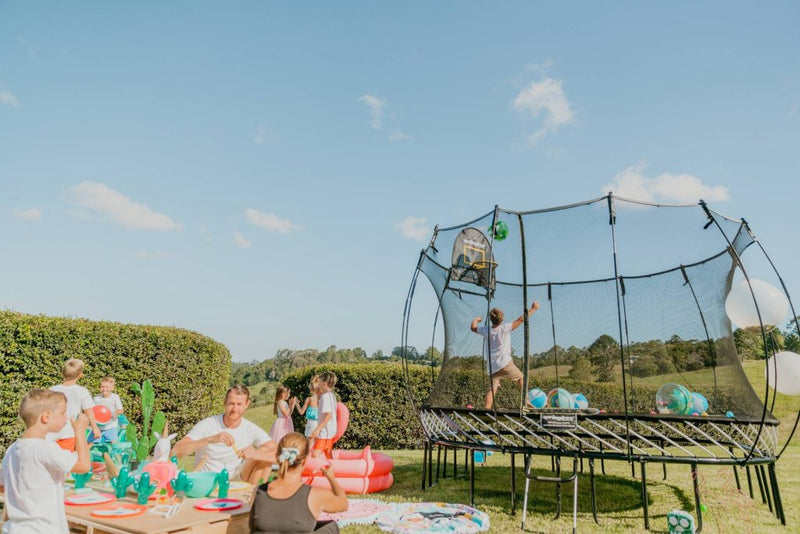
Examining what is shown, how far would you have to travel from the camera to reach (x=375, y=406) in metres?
11.8

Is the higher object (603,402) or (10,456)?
Answer: (603,402)

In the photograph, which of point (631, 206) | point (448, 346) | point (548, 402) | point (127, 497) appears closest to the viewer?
point (127, 497)

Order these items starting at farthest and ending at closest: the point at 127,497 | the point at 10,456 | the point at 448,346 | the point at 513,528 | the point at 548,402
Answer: the point at 448,346
the point at 548,402
the point at 513,528
the point at 127,497
the point at 10,456

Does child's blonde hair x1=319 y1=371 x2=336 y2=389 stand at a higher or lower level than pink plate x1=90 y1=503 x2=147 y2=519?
higher

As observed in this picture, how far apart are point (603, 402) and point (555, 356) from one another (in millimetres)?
1493

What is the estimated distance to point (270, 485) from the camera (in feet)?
9.30

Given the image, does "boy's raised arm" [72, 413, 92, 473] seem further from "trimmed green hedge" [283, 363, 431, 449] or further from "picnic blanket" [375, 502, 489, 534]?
"trimmed green hedge" [283, 363, 431, 449]

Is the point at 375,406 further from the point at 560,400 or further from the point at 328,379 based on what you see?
the point at 560,400

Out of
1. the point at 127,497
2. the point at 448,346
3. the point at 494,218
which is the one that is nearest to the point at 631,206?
the point at 494,218

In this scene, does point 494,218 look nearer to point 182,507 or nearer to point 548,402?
point 548,402

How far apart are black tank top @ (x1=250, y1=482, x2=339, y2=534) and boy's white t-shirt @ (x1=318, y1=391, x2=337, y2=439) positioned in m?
4.29

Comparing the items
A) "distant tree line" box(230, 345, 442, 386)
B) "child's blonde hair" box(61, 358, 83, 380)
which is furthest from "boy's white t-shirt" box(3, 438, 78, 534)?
"distant tree line" box(230, 345, 442, 386)

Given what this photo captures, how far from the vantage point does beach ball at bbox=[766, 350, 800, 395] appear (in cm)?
568

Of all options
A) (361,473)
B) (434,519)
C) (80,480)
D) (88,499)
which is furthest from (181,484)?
(361,473)
